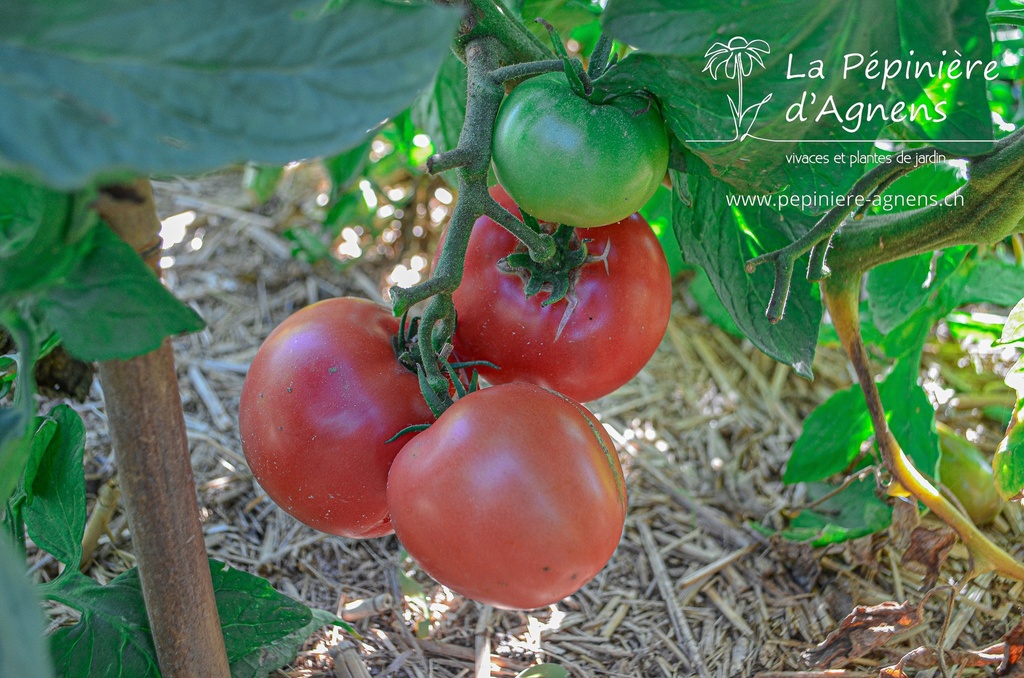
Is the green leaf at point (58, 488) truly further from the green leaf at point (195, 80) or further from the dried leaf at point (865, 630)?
the dried leaf at point (865, 630)

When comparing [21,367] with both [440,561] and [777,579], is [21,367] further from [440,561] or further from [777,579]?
[777,579]

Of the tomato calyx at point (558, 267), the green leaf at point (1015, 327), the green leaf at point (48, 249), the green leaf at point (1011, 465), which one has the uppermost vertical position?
the green leaf at point (48, 249)

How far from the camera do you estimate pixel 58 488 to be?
72cm

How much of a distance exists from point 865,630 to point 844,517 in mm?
179

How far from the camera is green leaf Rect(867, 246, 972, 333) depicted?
1.01 meters

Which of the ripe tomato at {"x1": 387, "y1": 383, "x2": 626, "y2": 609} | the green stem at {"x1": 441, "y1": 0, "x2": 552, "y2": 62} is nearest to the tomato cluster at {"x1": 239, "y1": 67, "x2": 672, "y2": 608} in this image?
the ripe tomato at {"x1": 387, "y1": 383, "x2": 626, "y2": 609}

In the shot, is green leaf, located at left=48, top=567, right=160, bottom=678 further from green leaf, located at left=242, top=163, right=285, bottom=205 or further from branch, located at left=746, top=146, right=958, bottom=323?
green leaf, located at left=242, top=163, right=285, bottom=205

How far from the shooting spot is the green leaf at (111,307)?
19.7 inches

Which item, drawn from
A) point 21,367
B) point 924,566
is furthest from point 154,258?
point 924,566

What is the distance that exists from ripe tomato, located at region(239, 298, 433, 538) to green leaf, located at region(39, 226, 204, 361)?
227 millimetres

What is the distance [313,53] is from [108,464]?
0.85m

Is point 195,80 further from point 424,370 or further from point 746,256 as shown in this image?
point 746,256

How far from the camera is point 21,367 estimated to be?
0.50 metres

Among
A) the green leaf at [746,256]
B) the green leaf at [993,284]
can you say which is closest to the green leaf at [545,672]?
the green leaf at [746,256]
